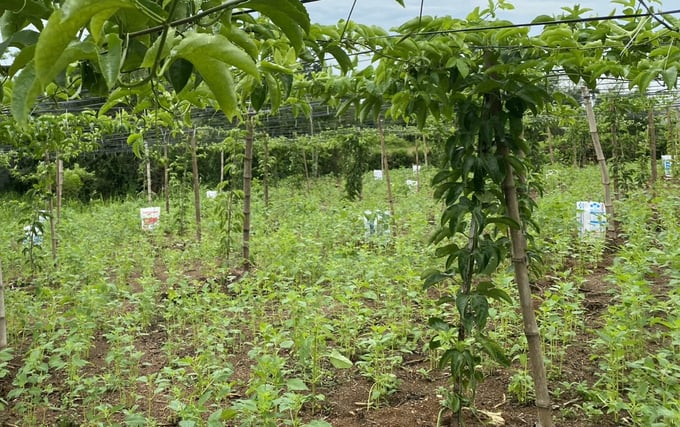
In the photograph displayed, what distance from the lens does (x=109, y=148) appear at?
15.7m

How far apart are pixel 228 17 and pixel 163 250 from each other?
681 centimetres

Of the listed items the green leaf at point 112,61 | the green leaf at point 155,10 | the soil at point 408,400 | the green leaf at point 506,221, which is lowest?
the soil at point 408,400

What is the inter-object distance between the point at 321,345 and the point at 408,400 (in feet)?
1.88

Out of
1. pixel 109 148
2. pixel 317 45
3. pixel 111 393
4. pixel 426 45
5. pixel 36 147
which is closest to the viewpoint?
pixel 317 45

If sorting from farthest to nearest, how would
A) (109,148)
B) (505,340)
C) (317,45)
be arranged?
(109,148) < (505,340) < (317,45)

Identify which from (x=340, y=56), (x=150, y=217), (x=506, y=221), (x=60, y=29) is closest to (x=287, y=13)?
(x=60, y=29)

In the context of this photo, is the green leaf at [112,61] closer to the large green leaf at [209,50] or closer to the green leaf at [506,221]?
the large green leaf at [209,50]

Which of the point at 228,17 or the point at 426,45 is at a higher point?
the point at 426,45

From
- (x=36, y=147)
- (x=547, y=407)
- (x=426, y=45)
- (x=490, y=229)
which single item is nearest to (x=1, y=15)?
(x=426, y=45)

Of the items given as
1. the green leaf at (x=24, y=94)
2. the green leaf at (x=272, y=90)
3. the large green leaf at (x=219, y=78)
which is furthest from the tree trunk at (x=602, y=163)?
the green leaf at (x=24, y=94)

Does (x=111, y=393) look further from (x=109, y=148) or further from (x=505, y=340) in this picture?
(x=109, y=148)

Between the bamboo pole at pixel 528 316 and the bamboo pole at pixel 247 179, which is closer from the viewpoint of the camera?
the bamboo pole at pixel 528 316

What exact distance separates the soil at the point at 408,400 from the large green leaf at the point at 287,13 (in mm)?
2083

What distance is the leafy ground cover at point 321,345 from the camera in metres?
2.50
